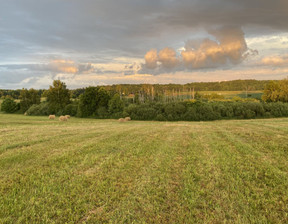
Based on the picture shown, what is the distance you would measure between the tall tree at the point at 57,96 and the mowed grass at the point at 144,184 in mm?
69461

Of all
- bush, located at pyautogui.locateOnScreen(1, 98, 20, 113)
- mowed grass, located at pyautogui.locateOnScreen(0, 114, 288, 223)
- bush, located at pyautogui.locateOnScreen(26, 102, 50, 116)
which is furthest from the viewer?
bush, located at pyautogui.locateOnScreen(1, 98, 20, 113)

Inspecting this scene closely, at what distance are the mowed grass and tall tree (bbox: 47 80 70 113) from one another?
69461mm

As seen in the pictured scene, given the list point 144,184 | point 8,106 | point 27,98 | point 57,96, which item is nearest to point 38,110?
point 57,96

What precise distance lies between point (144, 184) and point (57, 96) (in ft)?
256

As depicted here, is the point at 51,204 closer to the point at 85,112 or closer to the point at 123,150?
the point at 123,150

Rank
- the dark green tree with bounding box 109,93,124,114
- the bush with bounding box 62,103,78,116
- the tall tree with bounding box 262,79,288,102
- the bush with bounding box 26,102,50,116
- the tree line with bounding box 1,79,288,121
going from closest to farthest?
the tree line with bounding box 1,79,288,121, the tall tree with bounding box 262,79,288,102, the dark green tree with bounding box 109,93,124,114, the bush with bounding box 26,102,50,116, the bush with bounding box 62,103,78,116

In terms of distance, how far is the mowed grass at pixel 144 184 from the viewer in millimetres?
3963

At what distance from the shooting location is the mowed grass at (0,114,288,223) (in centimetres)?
396

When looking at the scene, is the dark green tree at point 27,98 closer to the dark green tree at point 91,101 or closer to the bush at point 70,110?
the bush at point 70,110

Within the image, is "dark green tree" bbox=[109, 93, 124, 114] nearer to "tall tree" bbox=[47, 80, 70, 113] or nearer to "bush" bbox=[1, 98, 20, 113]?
"tall tree" bbox=[47, 80, 70, 113]

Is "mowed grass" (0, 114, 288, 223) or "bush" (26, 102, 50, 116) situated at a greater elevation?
"mowed grass" (0, 114, 288, 223)

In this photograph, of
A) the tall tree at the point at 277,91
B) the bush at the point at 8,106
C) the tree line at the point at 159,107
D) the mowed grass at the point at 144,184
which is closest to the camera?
the mowed grass at the point at 144,184

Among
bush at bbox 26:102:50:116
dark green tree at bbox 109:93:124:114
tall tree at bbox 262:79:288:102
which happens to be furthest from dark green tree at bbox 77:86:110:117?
tall tree at bbox 262:79:288:102

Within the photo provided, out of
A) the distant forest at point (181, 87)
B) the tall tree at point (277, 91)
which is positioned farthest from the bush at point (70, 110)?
the tall tree at point (277, 91)
